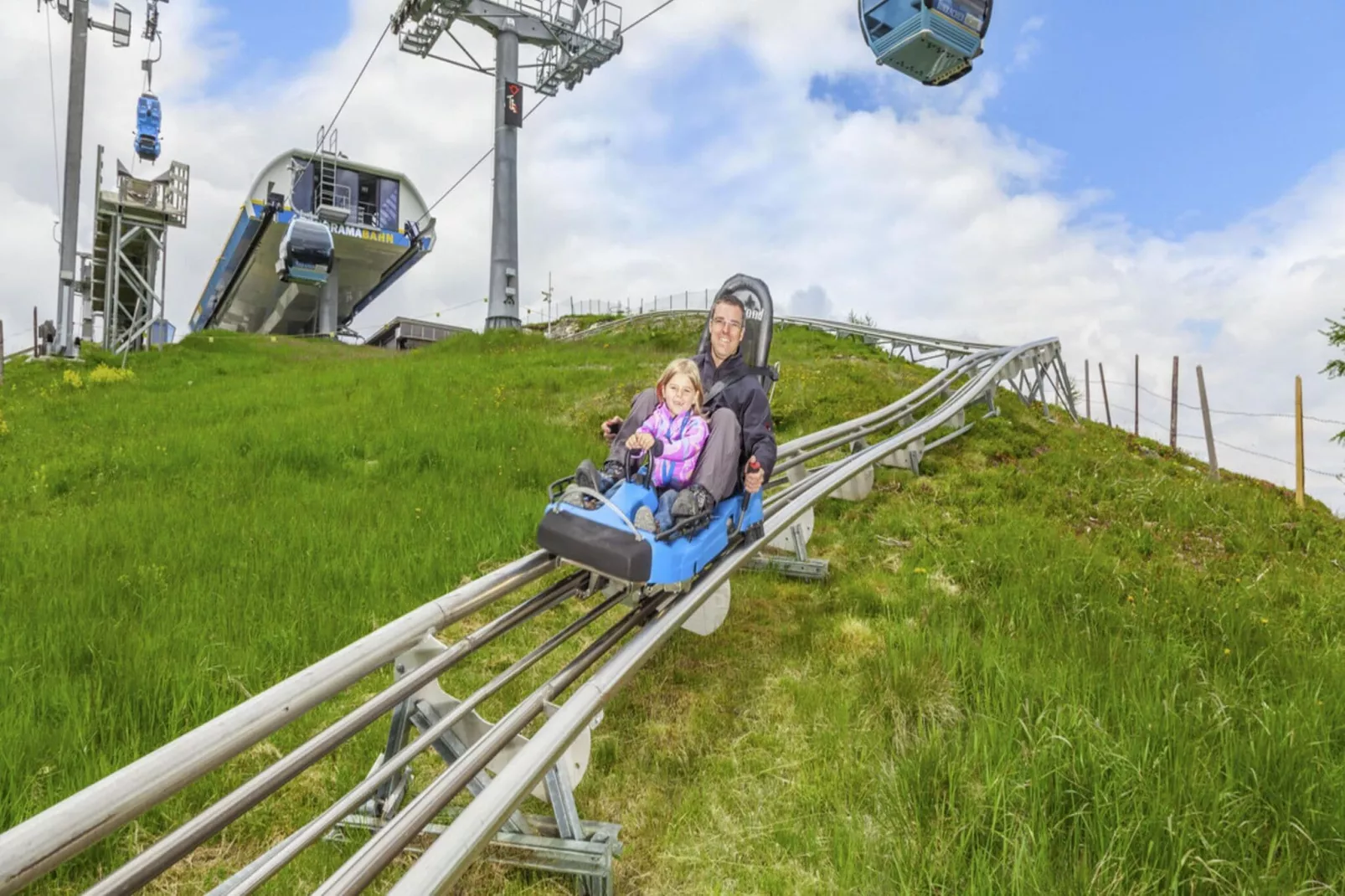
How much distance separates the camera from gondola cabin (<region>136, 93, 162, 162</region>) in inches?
1087

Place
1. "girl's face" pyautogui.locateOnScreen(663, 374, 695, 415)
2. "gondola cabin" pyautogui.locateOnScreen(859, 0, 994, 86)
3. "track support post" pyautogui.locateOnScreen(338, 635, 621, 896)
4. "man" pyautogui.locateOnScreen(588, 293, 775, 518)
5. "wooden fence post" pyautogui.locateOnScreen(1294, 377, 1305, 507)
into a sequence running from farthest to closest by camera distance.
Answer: "wooden fence post" pyautogui.locateOnScreen(1294, 377, 1305, 507)
"gondola cabin" pyautogui.locateOnScreen(859, 0, 994, 86)
"girl's face" pyautogui.locateOnScreen(663, 374, 695, 415)
"man" pyautogui.locateOnScreen(588, 293, 775, 518)
"track support post" pyautogui.locateOnScreen(338, 635, 621, 896)

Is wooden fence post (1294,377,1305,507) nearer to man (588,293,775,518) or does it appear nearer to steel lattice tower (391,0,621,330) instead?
man (588,293,775,518)

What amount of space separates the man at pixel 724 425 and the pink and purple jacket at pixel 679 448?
6 centimetres

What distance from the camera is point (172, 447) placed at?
29.0 ft

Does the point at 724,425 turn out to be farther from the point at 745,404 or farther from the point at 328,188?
the point at 328,188

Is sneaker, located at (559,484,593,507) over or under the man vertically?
under

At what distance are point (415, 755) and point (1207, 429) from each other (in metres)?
14.0

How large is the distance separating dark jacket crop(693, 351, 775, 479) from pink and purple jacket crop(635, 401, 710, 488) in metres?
0.19

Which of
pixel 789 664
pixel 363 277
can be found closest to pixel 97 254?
pixel 363 277

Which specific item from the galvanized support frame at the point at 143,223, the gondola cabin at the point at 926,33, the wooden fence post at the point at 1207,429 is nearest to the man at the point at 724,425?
the gondola cabin at the point at 926,33

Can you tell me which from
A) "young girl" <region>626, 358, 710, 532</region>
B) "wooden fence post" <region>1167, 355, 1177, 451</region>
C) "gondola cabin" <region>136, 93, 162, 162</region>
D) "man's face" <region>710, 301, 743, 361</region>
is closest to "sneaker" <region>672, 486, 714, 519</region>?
"young girl" <region>626, 358, 710, 532</region>

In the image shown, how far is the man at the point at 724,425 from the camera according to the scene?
3.73 metres

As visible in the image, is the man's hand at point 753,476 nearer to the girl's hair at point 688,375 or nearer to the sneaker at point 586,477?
the girl's hair at point 688,375

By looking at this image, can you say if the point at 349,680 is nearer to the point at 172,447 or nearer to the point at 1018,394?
the point at 172,447
